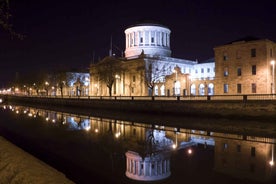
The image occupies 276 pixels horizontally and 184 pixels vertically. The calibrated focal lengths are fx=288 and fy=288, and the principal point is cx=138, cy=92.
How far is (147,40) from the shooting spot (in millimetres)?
87188

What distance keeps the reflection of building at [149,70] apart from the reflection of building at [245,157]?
39.5m

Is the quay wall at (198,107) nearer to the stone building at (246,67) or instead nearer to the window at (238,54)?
the stone building at (246,67)

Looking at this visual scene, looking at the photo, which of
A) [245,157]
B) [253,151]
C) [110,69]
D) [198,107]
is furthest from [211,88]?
[245,157]

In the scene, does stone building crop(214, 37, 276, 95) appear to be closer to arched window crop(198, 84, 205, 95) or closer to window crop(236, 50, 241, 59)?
window crop(236, 50, 241, 59)

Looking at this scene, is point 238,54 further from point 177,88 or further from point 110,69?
point 110,69

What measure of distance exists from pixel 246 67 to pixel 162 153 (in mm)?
38284

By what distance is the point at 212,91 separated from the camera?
64375mm

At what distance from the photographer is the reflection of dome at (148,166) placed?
49.2 ft

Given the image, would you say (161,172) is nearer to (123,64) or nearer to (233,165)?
(233,165)

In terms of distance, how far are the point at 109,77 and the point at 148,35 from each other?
20.1m

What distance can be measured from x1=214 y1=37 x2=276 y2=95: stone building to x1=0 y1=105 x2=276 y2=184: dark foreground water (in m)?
26.1

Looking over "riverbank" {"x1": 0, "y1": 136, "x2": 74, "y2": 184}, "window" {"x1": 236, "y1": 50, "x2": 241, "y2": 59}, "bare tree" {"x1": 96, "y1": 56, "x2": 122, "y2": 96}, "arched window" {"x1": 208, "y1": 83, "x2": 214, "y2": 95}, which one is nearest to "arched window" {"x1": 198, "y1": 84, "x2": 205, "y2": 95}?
"arched window" {"x1": 208, "y1": 83, "x2": 214, "y2": 95}

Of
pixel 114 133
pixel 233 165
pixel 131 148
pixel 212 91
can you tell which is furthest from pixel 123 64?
pixel 233 165

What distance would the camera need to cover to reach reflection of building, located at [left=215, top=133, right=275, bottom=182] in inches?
597
